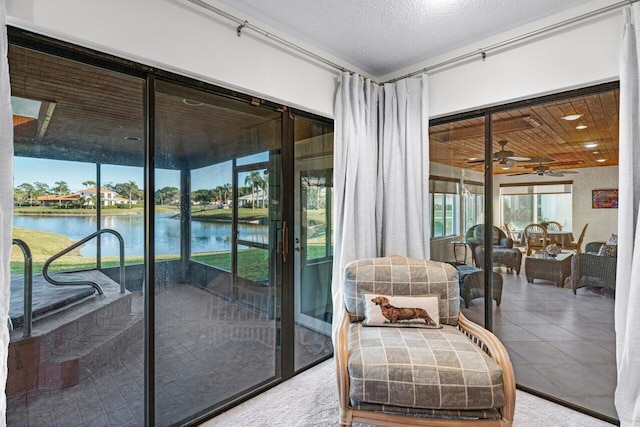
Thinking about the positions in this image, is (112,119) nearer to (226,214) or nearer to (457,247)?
(226,214)

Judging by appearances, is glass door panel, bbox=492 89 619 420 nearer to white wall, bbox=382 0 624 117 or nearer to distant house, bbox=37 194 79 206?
white wall, bbox=382 0 624 117

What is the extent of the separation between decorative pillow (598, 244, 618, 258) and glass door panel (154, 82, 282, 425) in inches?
87.3

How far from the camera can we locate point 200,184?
6.63 feet

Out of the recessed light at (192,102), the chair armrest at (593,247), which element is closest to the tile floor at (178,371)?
the recessed light at (192,102)

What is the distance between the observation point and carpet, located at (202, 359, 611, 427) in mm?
1987

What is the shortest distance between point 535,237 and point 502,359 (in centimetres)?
121

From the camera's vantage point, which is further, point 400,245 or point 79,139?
point 400,245

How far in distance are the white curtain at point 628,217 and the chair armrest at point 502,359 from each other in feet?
2.04

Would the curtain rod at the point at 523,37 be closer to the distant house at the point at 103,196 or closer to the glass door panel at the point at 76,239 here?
the glass door panel at the point at 76,239

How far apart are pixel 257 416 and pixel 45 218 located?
5.39ft

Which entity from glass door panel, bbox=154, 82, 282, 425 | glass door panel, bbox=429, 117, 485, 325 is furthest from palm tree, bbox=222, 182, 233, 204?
glass door panel, bbox=429, 117, 485, 325

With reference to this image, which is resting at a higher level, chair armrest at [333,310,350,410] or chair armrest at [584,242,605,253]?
chair armrest at [584,242,605,253]

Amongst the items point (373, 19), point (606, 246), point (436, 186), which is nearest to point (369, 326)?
point (436, 186)

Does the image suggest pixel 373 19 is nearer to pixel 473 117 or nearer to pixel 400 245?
pixel 473 117
